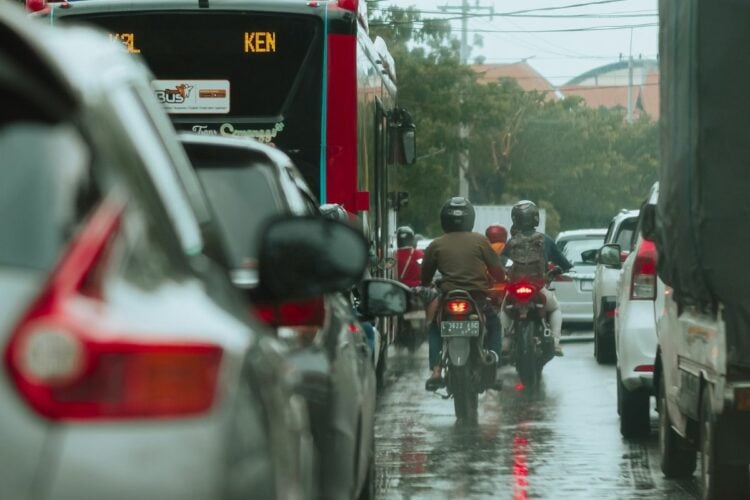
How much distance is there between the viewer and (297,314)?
514 centimetres

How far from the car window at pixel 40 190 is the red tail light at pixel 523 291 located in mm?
14745

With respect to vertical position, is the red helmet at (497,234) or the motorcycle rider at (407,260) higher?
the red helmet at (497,234)

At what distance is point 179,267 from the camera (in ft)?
9.50

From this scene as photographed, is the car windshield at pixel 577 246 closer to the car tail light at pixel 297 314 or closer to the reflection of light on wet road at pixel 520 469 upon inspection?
the reflection of light on wet road at pixel 520 469

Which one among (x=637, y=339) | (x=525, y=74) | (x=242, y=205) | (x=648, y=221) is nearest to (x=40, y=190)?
(x=242, y=205)

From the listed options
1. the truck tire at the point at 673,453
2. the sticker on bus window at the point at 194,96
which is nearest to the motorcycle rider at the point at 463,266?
the sticker on bus window at the point at 194,96

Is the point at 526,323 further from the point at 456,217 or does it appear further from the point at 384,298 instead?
the point at 384,298

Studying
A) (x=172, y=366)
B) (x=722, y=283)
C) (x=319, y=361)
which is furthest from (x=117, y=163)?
(x=722, y=283)

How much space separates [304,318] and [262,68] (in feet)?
27.6

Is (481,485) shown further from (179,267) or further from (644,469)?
(179,267)

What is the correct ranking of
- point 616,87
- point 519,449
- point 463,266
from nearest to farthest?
point 519,449 < point 463,266 < point 616,87

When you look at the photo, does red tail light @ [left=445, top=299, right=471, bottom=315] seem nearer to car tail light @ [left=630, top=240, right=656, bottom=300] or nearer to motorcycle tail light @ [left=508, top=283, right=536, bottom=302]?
car tail light @ [left=630, top=240, right=656, bottom=300]

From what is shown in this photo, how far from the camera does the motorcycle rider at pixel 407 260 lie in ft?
83.4

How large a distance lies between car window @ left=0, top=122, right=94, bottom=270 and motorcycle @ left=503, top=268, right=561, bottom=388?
48.4 feet
